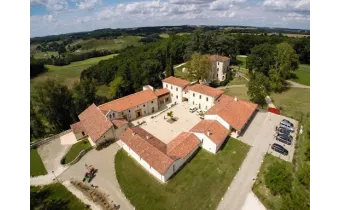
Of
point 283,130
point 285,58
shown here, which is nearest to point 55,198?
point 283,130

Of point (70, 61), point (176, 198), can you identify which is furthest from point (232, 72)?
point (70, 61)

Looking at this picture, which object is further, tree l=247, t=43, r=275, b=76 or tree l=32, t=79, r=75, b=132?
tree l=247, t=43, r=275, b=76

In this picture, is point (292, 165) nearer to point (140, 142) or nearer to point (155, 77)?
point (140, 142)

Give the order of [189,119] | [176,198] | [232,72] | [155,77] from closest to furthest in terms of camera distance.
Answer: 1. [176,198]
2. [189,119]
3. [155,77]
4. [232,72]

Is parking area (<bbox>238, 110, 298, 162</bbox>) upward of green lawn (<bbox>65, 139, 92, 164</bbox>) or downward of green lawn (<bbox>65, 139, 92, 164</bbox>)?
upward

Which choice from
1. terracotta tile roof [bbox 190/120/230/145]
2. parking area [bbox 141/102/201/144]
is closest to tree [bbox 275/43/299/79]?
parking area [bbox 141/102/201/144]

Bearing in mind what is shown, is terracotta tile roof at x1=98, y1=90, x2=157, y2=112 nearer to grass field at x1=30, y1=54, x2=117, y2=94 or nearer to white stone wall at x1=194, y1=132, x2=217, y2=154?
white stone wall at x1=194, y1=132, x2=217, y2=154
